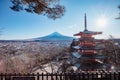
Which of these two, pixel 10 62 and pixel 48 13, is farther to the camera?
pixel 10 62

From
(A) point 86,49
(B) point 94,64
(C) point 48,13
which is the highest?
(C) point 48,13

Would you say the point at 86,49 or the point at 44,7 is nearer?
the point at 44,7

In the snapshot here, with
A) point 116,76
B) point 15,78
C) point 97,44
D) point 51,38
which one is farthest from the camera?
point 51,38

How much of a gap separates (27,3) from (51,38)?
158ft

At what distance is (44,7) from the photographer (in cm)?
1073

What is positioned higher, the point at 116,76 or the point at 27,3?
the point at 27,3

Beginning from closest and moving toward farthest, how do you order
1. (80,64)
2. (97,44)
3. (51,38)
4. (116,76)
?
(116,76) → (80,64) → (97,44) → (51,38)

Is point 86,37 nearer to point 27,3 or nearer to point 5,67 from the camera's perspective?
point 5,67

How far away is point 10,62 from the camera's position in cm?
2384

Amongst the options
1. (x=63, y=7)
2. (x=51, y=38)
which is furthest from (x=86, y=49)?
(x=51, y=38)

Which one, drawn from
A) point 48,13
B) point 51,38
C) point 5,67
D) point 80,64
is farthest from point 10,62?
point 51,38

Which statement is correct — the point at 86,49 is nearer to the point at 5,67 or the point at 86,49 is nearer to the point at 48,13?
the point at 5,67

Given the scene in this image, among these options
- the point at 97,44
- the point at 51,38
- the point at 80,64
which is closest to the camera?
the point at 80,64

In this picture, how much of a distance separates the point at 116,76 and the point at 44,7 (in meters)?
4.36
